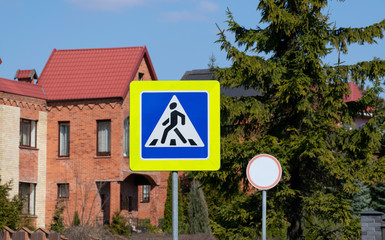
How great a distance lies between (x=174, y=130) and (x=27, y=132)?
2973 cm

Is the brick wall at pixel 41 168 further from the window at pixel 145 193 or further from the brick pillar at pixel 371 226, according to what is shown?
the brick pillar at pixel 371 226

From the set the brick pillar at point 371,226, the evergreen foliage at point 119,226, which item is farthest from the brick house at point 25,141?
the brick pillar at point 371,226

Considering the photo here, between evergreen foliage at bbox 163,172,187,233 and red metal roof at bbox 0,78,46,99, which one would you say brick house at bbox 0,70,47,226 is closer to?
red metal roof at bbox 0,78,46,99

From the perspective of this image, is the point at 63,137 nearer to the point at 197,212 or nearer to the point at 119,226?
the point at 119,226

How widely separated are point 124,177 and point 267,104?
1472cm

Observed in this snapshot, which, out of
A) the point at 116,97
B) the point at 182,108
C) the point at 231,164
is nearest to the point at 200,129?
the point at 182,108

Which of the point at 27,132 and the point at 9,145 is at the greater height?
the point at 27,132

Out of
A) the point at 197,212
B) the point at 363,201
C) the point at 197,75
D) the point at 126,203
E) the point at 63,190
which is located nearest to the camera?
the point at 197,212

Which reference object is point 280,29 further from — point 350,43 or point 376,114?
point 376,114

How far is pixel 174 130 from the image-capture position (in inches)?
237

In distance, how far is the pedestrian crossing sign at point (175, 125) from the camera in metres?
6.01

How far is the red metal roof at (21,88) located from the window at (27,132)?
1.37 m

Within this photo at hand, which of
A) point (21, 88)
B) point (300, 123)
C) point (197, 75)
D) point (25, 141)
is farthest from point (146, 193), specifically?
point (300, 123)

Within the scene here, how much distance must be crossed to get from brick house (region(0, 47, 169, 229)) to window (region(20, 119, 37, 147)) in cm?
25
